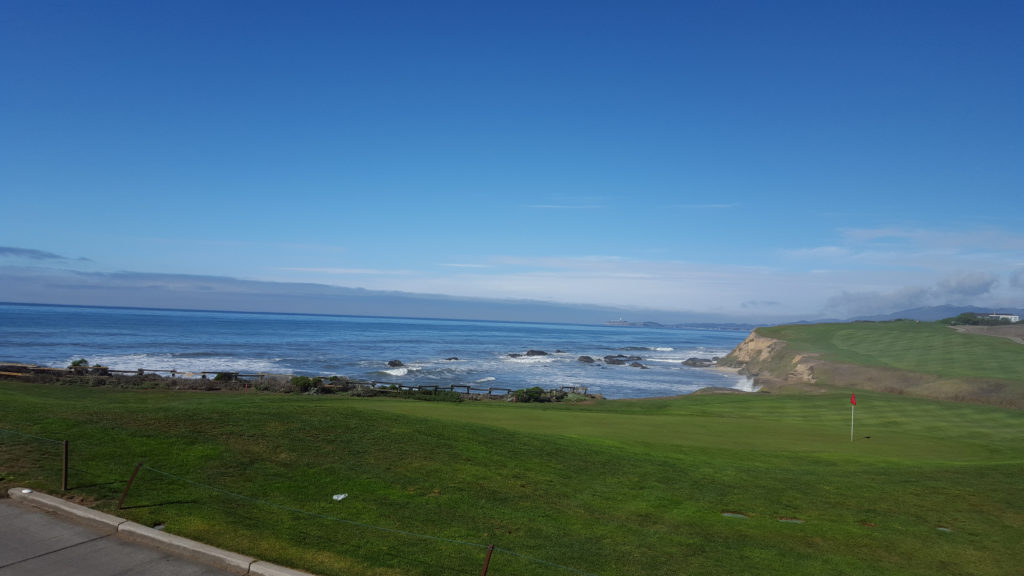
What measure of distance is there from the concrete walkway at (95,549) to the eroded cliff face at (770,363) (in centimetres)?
5740

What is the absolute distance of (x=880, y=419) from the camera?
28719mm

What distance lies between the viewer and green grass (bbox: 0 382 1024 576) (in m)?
8.27

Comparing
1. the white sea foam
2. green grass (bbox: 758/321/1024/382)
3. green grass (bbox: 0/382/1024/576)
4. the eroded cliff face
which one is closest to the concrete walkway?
green grass (bbox: 0/382/1024/576)

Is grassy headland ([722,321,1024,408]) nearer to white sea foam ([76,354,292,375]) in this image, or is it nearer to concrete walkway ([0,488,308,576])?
concrete walkway ([0,488,308,576])

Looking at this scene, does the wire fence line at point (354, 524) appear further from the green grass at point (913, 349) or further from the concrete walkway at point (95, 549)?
the green grass at point (913, 349)

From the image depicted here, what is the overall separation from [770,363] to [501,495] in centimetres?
7014

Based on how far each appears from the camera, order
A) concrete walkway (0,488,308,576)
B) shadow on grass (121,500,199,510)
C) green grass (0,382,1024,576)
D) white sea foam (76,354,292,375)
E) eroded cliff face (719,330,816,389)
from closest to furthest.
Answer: concrete walkway (0,488,308,576), green grass (0,382,1024,576), shadow on grass (121,500,199,510), white sea foam (76,354,292,375), eroded cliff face (719,330,816,389)

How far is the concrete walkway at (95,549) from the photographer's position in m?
6.89

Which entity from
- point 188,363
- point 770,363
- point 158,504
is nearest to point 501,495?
point 158,504

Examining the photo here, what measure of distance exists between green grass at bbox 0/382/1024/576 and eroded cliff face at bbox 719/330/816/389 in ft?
140

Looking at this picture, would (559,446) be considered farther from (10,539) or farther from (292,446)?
(10,539)

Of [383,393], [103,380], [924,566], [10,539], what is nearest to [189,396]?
[103,380]

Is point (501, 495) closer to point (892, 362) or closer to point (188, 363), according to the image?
point (892, 362)

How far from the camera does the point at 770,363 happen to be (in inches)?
2862
